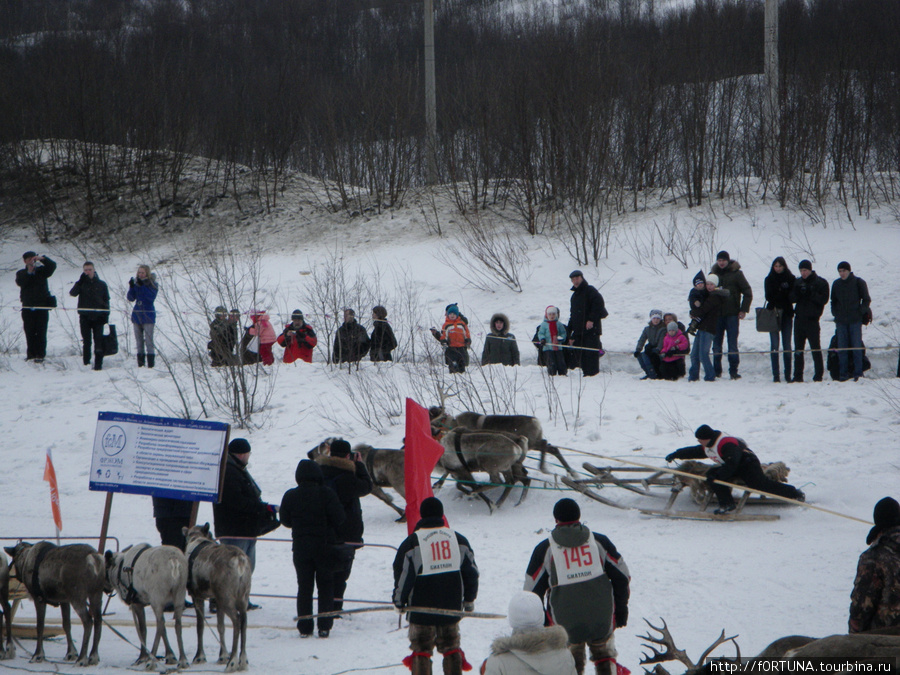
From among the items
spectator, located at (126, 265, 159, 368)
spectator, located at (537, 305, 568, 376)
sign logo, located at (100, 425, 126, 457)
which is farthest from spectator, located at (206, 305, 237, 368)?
sign logo, located at (100, 425, 126, 457)

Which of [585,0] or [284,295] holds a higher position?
[585,0]

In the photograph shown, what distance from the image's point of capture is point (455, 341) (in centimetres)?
1284

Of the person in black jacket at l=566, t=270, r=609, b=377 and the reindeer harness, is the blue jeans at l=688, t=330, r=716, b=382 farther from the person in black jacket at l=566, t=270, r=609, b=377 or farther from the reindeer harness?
the reindeer harness

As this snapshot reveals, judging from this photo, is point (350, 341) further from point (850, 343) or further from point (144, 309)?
point (850, 343)

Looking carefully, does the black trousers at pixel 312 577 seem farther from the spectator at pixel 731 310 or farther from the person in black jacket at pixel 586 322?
the spectator at pixel 731 310

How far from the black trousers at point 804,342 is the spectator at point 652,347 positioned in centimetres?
196

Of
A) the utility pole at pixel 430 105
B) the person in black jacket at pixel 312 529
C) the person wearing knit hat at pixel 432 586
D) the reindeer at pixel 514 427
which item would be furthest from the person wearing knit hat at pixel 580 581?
the utility pole at pixel 430 105

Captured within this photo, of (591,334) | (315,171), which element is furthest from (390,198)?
(591,334)

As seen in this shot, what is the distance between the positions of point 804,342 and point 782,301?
681 millimetres

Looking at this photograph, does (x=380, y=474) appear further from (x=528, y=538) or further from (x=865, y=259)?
(x=865, y=259)

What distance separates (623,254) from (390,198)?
8102 mm

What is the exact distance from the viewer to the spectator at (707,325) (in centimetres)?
1220

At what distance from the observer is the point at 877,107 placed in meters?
20.1

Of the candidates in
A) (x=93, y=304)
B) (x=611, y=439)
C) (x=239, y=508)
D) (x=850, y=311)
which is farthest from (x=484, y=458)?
(x=93, y=304)
